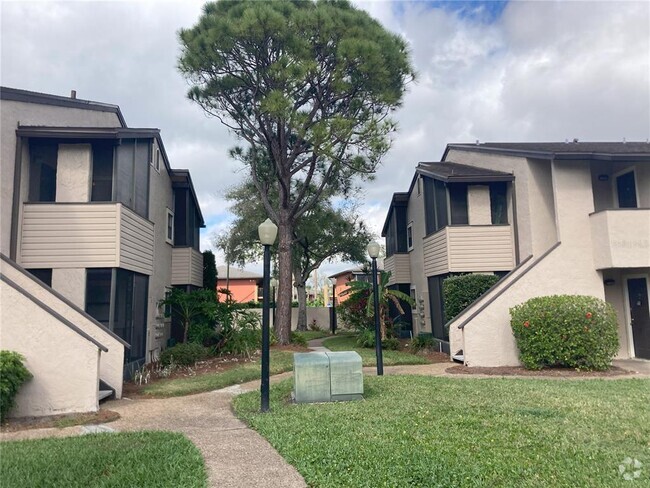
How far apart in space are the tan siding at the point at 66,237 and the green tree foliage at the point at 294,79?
20.0 feet

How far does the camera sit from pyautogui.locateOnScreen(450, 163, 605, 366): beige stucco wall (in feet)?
39.1

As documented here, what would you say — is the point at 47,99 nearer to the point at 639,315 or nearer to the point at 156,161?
the point at 156,161

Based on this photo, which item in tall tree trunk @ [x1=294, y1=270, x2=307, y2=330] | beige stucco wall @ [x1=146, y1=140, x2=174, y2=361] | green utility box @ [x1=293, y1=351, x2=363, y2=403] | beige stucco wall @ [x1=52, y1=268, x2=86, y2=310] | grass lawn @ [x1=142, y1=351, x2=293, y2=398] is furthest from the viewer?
tall tree trunk @ [x1=294, y1=270, x2=307, y2=330]

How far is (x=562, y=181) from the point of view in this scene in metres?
12.6

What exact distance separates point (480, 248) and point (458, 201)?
166cm

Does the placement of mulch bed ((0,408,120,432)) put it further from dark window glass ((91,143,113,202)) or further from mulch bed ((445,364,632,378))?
mulch bed ((445,364,632,378))

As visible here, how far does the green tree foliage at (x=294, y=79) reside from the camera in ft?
46.1

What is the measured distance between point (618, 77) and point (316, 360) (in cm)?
1160

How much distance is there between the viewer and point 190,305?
14.6 meters

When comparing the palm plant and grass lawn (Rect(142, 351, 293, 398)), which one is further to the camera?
the palm plant

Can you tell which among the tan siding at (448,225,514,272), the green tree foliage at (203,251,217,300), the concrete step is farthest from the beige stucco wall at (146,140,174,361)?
the tan siding at (448,225,514,272)

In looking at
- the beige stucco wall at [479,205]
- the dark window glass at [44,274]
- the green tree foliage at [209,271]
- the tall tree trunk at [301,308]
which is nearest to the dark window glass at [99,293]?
the dark window glass at [44,274]

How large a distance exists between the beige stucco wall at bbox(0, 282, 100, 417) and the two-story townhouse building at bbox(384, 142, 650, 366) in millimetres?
8680

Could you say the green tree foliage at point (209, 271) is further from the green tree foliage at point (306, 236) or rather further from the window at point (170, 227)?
the green tree foliage at point (306, 236)
